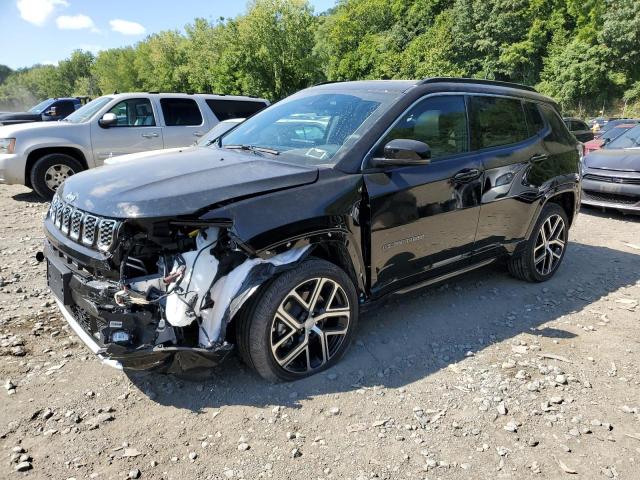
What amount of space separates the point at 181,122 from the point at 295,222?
7418mm

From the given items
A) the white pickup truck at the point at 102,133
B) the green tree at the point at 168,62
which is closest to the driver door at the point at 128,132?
the white pickup truck at the point at 102,133

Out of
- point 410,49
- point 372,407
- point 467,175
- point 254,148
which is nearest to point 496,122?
point 467,175

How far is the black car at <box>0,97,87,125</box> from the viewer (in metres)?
17.3

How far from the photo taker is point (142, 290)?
8.93 ft

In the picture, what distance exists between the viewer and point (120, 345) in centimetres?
264

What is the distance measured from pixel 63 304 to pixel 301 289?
149 cm

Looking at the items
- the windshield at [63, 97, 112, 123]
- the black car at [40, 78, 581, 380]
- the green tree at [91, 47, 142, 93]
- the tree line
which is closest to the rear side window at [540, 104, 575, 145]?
the black car at [40, 78, 581, 380]

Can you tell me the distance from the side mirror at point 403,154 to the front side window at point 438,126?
0.19 metres

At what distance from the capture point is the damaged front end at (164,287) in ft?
8.79

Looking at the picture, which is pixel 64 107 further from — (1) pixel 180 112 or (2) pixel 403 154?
(2) pixel 403 154

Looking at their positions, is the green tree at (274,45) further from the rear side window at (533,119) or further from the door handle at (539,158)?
the door handle at (539,158)

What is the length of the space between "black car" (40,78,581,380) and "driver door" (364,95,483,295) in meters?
0.01

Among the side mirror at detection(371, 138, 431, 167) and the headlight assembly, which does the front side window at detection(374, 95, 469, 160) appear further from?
the headlight assembly

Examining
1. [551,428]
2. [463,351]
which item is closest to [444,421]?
[551,428]
